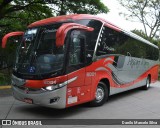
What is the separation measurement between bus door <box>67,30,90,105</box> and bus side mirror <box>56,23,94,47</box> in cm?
21

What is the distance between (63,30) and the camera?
300 inches

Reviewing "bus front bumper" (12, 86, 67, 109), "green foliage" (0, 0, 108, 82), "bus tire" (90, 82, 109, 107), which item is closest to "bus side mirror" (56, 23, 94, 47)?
"bus front bumper" (12, 86, 67, 109)

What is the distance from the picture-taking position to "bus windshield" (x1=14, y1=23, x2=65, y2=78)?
833 centimetres

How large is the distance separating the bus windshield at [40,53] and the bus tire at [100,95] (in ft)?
7.61

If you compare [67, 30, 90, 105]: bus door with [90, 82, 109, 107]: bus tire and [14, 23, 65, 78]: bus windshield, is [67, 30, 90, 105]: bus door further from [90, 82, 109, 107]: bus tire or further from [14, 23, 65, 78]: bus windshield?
[90, 82, 109, 107]: bus tire

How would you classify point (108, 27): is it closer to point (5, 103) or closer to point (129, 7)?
point (5, 103)

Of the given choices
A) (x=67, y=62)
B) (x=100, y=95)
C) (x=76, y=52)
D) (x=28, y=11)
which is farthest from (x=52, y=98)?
(x=28, y=11)

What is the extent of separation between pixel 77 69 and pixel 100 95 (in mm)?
1982

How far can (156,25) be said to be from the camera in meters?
34.3

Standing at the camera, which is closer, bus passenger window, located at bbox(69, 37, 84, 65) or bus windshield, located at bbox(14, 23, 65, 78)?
bus windshield, located at bbox(14, 23, 65, 78)

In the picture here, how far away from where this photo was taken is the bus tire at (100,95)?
33.0ft

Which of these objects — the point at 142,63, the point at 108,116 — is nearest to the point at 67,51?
the point at 108,116

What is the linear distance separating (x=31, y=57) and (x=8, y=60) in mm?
11163

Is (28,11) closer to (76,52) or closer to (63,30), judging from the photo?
(76,52)
